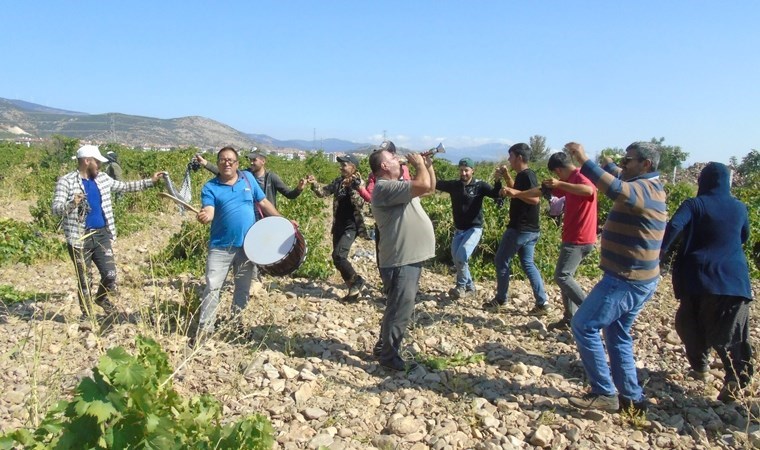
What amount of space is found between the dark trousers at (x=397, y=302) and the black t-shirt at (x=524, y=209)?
1.71 m

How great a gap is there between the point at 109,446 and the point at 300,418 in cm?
147

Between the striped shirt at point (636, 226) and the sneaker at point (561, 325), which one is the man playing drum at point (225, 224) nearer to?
the striped shirt at point (636, 226)

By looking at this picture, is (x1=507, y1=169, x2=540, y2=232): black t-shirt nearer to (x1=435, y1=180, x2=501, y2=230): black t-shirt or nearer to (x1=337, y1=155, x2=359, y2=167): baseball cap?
(x1=435, y1=180, x2=501, y2=230): black t-shirt

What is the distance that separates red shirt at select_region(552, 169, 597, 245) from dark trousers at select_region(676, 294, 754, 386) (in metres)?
1.03

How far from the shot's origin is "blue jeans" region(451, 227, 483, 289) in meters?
6.15

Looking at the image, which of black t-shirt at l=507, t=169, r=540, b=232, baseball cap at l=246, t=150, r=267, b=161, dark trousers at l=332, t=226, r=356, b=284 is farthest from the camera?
baseball cap at l=246, t=150, r=267, b=161

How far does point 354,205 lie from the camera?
614 cm

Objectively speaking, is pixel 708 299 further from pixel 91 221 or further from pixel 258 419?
pixel 91 221

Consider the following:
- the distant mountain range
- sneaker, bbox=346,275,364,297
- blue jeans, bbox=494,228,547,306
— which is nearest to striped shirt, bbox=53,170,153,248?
sneaker, bbox=346,275,364,297

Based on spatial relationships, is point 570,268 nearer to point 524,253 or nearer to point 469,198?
point 524,253

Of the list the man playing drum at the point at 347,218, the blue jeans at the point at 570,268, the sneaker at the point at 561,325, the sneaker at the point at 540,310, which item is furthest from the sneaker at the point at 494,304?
the man playing drum at the point at 347,218

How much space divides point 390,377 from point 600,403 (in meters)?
1.46

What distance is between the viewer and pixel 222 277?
4652 millimetres

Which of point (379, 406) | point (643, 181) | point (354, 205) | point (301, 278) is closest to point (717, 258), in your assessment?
point (643, 181)
